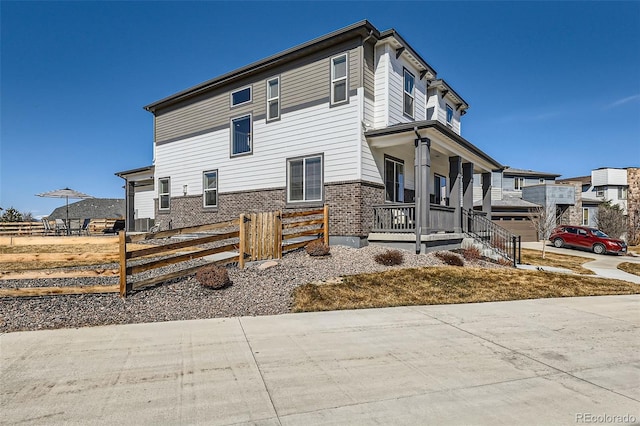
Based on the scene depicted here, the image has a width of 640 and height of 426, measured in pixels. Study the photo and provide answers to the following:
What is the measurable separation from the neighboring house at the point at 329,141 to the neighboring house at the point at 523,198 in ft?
39.3

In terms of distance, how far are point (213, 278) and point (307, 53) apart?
9421 mm

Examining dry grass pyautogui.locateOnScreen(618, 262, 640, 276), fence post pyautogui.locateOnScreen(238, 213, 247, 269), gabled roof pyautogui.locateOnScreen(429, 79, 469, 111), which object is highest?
gabled roof pyautogui.locateOnScreen(429, 79, 469, 111)

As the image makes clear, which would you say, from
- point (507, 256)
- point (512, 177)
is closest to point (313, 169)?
point (507, 256)

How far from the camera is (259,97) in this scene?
576 inches

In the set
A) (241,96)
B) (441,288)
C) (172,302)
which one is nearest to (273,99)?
(241,96)

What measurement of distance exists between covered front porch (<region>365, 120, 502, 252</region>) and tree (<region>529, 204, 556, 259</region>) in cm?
978

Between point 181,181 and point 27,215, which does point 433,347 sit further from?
point 27,215

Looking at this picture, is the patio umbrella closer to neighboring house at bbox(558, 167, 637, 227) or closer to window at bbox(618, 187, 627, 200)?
neighboring house at bbox(558, 167, 637, 227)

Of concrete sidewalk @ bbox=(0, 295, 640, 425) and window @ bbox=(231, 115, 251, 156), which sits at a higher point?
window @ bbox=(231, 115, 251, 156)

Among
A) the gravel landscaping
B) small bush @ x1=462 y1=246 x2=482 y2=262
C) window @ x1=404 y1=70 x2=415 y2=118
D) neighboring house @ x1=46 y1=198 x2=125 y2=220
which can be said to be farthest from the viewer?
neighboring house @ x1=46 y1=198 x2=125 y2=220

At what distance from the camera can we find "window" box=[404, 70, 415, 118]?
14.0 metres

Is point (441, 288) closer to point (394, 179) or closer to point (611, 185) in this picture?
point (394, 179)

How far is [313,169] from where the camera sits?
13.1m

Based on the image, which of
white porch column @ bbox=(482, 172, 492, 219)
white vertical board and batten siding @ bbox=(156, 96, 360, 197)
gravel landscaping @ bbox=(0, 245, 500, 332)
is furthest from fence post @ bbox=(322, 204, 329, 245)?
white porch column @ bbox=(482, 172, 492, 219)
